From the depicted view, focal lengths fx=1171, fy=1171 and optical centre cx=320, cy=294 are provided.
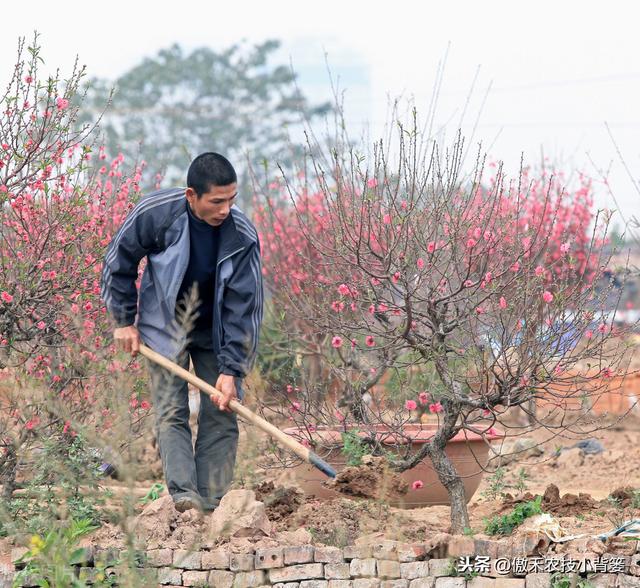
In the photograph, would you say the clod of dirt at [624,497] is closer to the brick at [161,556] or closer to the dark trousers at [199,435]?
the dark trousers at [199,435]

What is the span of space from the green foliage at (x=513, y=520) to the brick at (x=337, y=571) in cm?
100

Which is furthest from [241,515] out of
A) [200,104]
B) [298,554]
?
[200,104]

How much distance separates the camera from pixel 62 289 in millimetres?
6582

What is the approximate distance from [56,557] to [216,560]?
1.06 meters

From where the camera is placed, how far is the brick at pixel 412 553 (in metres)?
5.40

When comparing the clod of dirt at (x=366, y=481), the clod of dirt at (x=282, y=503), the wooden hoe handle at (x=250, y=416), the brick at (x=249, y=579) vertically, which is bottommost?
the brick at (x=249, y=579)

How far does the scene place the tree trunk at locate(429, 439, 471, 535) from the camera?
6145 millimetres

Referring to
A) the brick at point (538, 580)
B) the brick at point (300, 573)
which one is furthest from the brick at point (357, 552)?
the brick at point (538, 580)

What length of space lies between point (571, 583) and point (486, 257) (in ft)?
5.87

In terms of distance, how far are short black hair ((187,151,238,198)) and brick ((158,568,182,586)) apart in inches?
73.0

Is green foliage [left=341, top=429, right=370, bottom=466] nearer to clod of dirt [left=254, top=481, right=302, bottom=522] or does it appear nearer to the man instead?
clod of dirt [left=254, top=481, right=302, bottom=522]

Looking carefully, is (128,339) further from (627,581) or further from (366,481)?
(627,581)

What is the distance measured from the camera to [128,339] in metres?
6.09

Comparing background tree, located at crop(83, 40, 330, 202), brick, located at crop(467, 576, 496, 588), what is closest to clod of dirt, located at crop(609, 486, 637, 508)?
brick, located at crop(467, 576, 496, 588)
